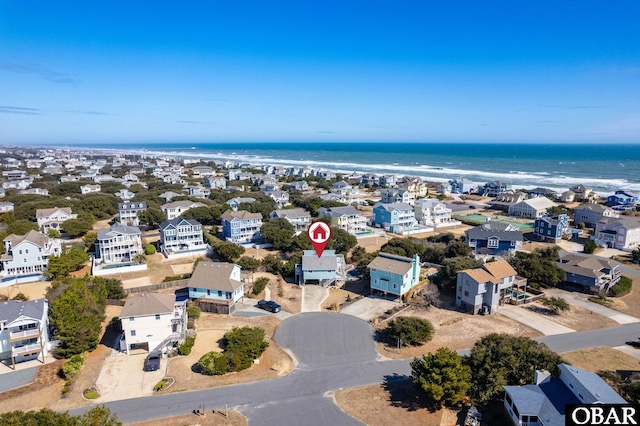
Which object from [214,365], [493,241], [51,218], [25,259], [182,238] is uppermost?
[493,241]

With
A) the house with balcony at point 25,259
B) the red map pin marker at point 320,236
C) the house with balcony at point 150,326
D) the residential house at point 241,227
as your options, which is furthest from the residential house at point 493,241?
the house with balcony at point 25,259

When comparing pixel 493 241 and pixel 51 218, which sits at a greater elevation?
pixel 493 241

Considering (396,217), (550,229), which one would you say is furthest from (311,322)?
(550,229)

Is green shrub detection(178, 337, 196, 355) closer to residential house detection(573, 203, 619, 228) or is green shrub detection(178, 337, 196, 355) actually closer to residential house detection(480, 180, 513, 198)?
residential house detection(573, 203, 619, 228)

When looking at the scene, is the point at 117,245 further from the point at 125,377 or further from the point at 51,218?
the point at 125,377

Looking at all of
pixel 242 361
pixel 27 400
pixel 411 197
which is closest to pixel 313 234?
pixel 242 361

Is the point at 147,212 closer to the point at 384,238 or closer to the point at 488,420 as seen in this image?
the point at 384,238

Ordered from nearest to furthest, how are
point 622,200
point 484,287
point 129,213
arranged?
point 484,287
point 129,213
point 622,200
